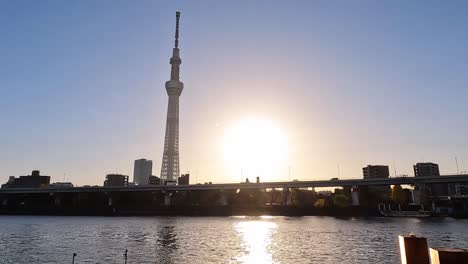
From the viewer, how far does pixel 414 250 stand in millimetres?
6516

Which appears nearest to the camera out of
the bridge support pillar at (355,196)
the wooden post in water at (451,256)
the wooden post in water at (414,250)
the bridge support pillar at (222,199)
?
the wooden post in water at (451,256)

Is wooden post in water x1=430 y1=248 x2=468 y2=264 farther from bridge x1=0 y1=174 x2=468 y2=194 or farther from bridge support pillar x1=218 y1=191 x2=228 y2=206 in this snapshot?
bridge support pillar x1=218 y1=191 x2=228 y2=206

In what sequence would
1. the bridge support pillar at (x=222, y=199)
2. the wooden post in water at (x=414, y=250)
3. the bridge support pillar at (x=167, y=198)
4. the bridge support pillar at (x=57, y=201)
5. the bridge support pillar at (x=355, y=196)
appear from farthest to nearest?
the bridge support pillar at (x=57, y=201) < the bridge support pillar at (x=167, y=198) < the bridge support pillar at (x=222, y=199) < the bridge support pillar at (x=355, y=196) < the wooden post in water at (x=414, y=250)

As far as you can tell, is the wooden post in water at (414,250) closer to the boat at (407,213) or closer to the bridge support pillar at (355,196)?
the boat at (407,213)

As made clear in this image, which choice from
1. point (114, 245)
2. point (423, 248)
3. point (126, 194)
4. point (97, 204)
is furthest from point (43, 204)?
point (423, 248)

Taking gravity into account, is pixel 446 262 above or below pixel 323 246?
above

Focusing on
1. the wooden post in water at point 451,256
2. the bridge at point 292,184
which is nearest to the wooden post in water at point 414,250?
the wooden post in water at point 451,256

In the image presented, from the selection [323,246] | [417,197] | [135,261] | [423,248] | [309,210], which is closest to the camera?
[423,248]

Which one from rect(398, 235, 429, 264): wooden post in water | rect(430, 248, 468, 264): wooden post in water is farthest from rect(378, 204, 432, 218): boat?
rect(430, 248, 468, 264): wooden post in water

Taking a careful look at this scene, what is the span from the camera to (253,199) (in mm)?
194375

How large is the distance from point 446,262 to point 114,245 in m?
53.4

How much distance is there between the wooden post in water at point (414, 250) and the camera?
641 cm

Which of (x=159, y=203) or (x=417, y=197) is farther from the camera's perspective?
(x=159, y=203)

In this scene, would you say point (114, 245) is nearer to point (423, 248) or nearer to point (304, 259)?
point (304, 259)
